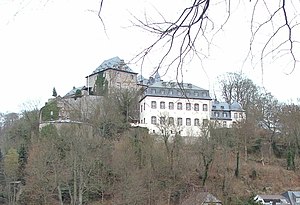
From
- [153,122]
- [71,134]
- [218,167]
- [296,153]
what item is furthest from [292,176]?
[71,134]

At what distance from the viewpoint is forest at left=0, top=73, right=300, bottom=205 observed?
24.1 meters

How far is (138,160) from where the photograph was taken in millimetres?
26859

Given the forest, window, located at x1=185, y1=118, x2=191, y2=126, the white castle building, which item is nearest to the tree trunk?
the forest

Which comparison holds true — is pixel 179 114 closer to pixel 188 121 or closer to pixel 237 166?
pixel 188 121

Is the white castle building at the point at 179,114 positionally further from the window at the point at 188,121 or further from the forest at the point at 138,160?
the forest at the point at 138,160

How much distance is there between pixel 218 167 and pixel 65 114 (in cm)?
990

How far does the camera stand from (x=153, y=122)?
3556cm

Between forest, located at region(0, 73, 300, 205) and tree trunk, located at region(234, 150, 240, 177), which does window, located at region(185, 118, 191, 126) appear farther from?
tree trunk, located at region(234, 150, 240, 177)

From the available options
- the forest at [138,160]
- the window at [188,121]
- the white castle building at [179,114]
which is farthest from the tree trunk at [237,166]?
the window at [188,121]

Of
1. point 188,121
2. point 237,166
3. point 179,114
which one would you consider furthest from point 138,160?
point 188,121

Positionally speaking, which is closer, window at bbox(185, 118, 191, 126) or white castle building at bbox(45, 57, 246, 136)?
white castle building at bbox(45, 57, 246, 136)

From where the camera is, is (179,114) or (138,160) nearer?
(138,160)

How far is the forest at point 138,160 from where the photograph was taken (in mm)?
24141

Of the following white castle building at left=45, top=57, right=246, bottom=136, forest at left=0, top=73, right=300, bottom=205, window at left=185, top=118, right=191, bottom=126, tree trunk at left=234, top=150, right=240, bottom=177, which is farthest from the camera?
window at left=185, top=118, right=191, bottom=126
